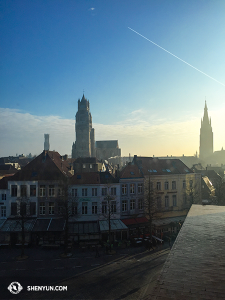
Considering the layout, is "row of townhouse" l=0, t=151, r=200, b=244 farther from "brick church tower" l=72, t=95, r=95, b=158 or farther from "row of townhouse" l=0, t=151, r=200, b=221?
"brick church tower" l=72, t=95, r=95, b=158

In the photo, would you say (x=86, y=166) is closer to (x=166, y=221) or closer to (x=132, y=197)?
(x=132, y=197)

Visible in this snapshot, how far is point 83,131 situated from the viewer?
12912 centimetres

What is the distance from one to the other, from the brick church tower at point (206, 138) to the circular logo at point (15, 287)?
621 ft

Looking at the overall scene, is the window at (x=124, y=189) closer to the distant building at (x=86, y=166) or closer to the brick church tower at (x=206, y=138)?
the distant building at (x=86, y=166)

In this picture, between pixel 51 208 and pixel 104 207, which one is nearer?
pixel 51 208

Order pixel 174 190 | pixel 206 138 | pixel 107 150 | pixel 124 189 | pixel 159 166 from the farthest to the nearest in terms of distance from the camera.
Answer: pixel 206 138 → pixel 107 150 → pixel 159 166 → pixel 174 190 → pixel 124 189

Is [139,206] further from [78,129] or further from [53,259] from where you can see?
[78,129]

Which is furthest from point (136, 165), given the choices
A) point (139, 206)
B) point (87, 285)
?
point (87, 285)

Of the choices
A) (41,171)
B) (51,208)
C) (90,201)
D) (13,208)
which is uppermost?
(41,171)

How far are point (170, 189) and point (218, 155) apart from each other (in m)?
147

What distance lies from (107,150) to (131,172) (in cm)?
11097

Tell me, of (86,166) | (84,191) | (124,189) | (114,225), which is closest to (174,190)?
(124,189)

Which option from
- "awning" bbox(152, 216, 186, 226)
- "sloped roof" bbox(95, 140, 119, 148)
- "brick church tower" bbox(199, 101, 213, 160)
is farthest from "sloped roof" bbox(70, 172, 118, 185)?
"brick church tower" bbox(199, 101, 213, 160)

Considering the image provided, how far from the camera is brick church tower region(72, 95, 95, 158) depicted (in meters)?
126
